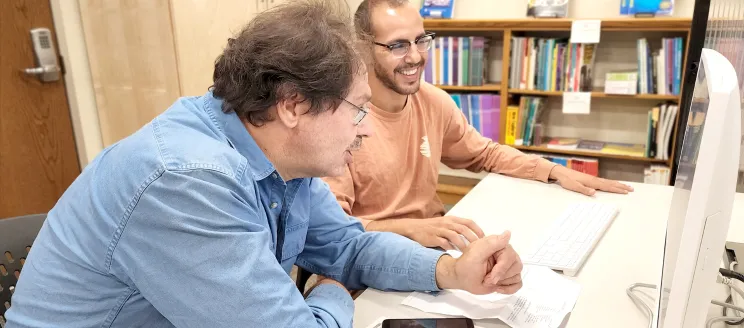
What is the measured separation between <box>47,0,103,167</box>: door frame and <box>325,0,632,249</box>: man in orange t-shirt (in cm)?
153

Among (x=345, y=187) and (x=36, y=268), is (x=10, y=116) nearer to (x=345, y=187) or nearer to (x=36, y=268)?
(x=345, y=187)

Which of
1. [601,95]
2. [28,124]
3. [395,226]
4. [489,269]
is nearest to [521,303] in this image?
[489,269]

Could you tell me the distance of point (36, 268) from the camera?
837 mm

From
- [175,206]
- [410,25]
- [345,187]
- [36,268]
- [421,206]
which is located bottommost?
[421,206]

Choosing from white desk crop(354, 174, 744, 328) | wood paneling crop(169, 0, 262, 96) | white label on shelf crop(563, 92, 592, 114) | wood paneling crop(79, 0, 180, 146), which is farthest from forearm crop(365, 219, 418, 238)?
white label on shelf crop(563, 92, 592, 114)

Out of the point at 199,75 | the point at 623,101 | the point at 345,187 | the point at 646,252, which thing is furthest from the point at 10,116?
the point at 623,101

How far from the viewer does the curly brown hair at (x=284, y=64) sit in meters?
0.86

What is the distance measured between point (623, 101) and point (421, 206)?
178 centimetres

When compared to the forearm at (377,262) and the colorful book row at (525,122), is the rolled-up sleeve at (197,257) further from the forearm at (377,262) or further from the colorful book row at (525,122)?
the colorful book row at (525,122)

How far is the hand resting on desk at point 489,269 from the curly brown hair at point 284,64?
1.28 feet

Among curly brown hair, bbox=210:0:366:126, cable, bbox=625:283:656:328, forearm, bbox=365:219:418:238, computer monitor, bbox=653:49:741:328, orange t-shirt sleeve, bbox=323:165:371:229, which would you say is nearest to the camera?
computer monitor, bbox=653:49:741:328

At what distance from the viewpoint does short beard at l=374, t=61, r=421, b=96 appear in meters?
1.70

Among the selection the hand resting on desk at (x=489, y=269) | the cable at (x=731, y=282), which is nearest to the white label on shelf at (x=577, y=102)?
the cable at (x=731, y=282)

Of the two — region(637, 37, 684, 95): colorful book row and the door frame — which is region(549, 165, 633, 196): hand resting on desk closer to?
region(637, 37, 684, 95): colorful book row
